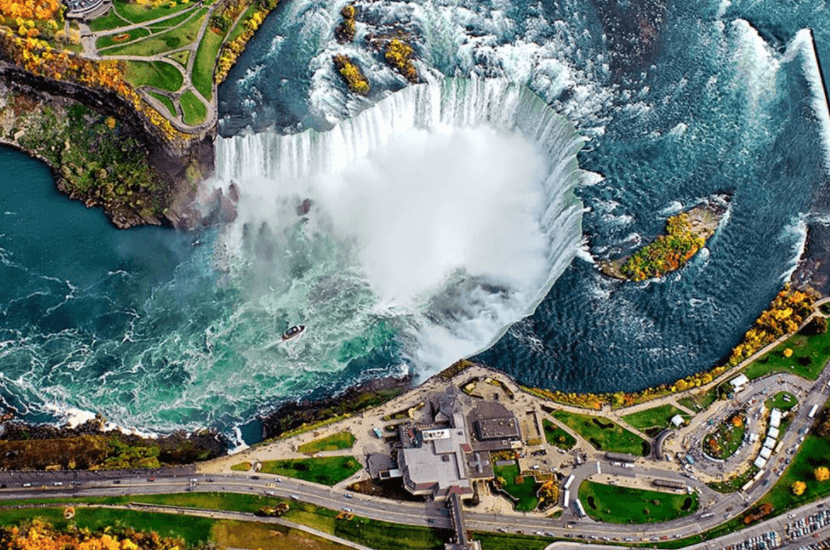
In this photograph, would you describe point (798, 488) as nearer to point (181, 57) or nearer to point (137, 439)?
point (137, 439)

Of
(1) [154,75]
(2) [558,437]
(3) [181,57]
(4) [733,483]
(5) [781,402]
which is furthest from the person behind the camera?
(3) [181,57]

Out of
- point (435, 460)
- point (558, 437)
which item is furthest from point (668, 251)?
point (435, 460)

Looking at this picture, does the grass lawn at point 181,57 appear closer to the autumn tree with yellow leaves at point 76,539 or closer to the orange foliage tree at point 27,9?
the orange foliage tree at point 27,9

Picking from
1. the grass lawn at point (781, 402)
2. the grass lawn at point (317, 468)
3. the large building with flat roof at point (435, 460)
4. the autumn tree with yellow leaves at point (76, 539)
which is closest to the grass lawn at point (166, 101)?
the grass lawn at point (317, 468)

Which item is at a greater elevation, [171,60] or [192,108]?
[171,60]

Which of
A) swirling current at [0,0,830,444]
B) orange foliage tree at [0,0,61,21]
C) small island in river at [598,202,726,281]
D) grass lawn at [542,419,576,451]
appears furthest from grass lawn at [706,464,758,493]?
orange foliage tree at [0,0,61,21]

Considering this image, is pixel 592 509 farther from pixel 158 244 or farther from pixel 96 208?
pixel 96 208

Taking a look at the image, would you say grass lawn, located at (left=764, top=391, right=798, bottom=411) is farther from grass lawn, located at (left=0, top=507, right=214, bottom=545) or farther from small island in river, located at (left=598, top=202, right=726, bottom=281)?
grass lawn, located at (left=0, top=507, right=214, bottom=545)
